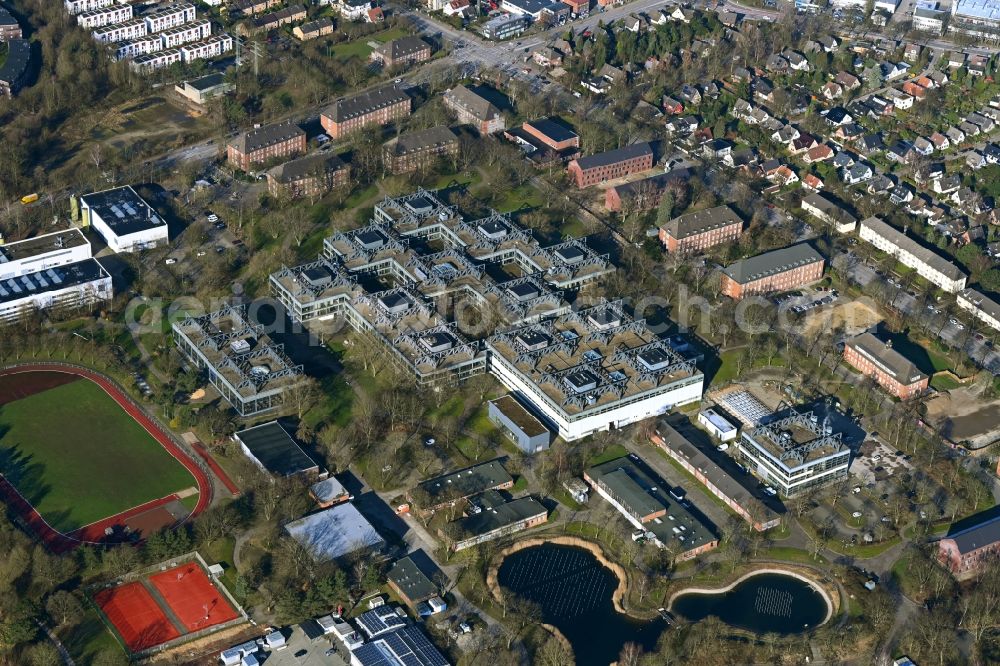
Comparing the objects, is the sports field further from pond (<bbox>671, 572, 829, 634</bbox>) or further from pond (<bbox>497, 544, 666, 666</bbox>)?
pond (<bbox>671, 572, 829, 634</bbox>)

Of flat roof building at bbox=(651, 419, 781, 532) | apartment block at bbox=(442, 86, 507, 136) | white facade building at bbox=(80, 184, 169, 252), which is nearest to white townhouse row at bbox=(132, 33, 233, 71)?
apartment block at bbox=(442, 86, 507, 136)

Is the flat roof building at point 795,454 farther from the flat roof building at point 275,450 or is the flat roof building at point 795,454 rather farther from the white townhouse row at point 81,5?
the white townhouse row at point 81,5

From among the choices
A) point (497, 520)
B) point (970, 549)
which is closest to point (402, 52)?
point (497, 520)

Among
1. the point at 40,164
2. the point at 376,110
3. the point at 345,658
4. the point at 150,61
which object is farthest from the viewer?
the point at 150,61

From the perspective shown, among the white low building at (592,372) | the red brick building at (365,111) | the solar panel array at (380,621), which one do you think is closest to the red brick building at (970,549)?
the white low building at (592,372)

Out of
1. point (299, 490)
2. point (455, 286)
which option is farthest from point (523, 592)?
point (455, 286)

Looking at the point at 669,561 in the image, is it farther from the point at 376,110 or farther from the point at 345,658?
the point at 376,110
